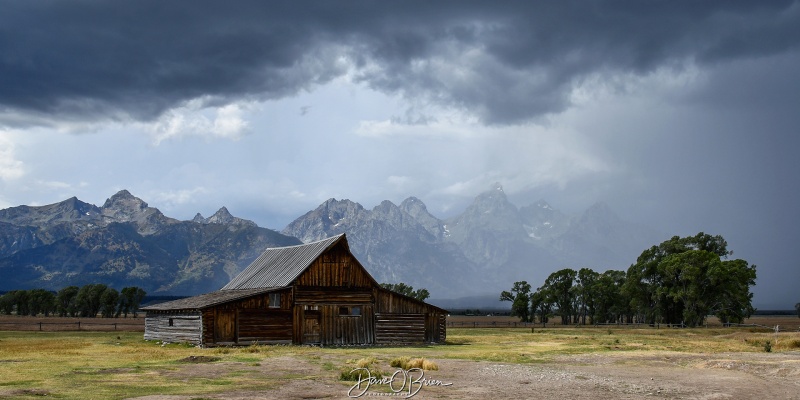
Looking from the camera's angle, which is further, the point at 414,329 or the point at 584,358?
the point at 414,329

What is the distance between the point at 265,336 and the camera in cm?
4944

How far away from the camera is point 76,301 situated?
470ft

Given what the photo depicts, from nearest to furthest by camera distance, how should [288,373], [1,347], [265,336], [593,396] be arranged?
[593,396], [288,373], [1,347], [265,336]

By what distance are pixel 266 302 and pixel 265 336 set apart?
7.88 feet

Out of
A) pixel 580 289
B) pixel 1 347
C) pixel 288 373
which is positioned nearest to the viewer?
pixel 288 373

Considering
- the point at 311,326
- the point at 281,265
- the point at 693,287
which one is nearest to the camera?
the point at 311,326

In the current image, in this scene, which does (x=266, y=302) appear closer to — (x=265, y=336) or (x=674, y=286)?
(x=265, y=336)

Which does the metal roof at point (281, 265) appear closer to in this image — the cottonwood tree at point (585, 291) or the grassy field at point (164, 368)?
the grassy field at point (164, 368)

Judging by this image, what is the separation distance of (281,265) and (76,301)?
103099 mm

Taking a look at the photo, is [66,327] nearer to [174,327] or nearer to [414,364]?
[174,327]

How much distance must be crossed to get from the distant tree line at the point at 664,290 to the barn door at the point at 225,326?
63.8 meters

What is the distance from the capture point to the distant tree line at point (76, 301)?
465ft

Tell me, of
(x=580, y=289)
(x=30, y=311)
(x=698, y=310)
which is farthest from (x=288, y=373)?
(x=30, y=311)

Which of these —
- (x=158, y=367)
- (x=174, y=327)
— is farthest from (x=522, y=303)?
(x=158, y=367)
